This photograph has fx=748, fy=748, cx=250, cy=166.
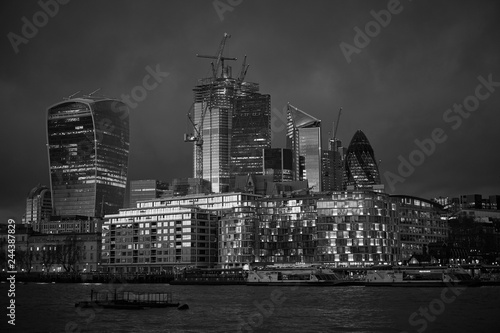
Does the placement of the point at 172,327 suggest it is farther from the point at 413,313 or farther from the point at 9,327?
the point at 413,313

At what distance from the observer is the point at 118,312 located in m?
110

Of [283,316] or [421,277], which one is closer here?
[283,316]

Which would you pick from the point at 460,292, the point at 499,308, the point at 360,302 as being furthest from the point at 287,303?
the point at 460,292

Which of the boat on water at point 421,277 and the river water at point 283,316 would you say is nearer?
the river water at point 283,316

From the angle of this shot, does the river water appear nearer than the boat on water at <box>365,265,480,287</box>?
Yes

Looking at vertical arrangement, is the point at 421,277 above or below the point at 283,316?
above

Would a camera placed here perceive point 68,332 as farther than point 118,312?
No

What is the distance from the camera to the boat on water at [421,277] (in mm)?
184250

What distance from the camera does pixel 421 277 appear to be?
622 ft

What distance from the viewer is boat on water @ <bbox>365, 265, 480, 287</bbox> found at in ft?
604

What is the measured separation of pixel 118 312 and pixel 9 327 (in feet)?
63.6

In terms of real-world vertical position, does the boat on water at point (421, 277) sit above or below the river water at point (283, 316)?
above

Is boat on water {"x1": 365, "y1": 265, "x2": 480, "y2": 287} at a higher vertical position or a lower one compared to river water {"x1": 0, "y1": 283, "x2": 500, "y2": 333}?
higher

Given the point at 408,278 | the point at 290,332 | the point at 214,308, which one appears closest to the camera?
the point at 290,332
